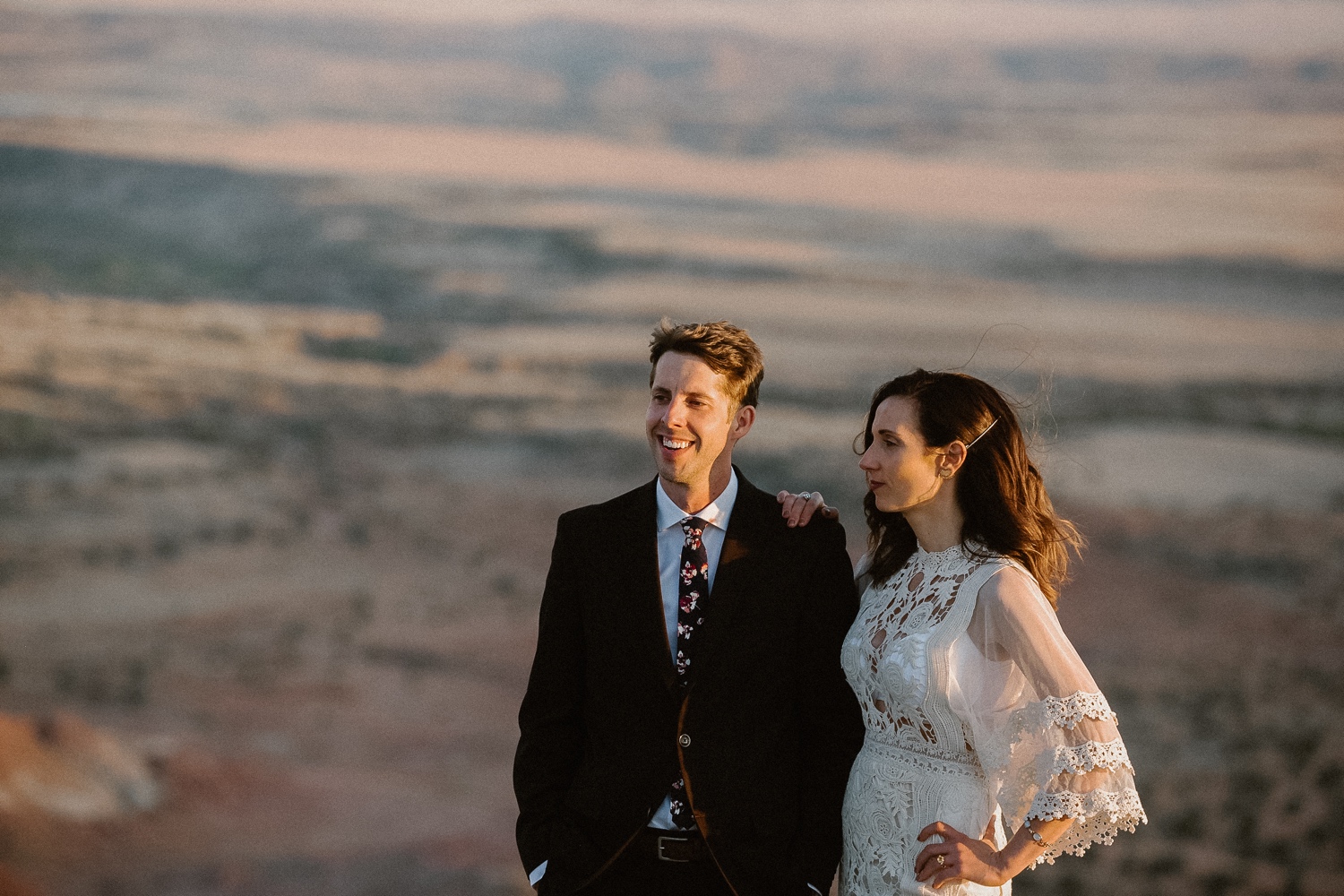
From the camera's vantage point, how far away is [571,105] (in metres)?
8.19

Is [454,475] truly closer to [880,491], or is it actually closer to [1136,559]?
[1136,559]

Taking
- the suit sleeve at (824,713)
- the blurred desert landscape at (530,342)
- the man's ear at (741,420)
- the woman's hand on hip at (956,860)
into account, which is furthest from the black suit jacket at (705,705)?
the blurred desert landscape at (530,342)

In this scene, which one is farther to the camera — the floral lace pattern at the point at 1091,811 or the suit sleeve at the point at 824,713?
the suit sleeve at the point at 824,713

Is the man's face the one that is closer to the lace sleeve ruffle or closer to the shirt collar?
the shirt collar

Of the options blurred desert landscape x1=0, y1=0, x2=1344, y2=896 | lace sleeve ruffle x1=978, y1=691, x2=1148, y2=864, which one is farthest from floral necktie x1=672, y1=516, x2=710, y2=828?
blurred desert landscape x1=0, y1=0, x2=1344, y2=896

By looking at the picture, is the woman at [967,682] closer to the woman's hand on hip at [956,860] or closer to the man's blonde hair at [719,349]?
the woman's hand on hip at [956,860]

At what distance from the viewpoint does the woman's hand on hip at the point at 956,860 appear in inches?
78.2

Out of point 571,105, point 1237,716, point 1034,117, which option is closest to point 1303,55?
point 1034,117

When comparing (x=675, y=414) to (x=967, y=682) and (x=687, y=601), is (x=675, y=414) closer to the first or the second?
(x=687, y=601)

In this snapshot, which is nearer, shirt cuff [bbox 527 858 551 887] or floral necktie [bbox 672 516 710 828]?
Result: floral necktie [bbox 672 516 710 828]

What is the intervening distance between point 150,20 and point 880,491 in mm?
7236

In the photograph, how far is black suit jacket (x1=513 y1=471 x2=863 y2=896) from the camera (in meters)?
2.11

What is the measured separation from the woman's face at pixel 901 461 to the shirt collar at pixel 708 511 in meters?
0.27

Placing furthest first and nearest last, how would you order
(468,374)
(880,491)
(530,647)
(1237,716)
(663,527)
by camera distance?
(468,374)
(530,647)
(1237,716)
(663,527)
(880,491)
